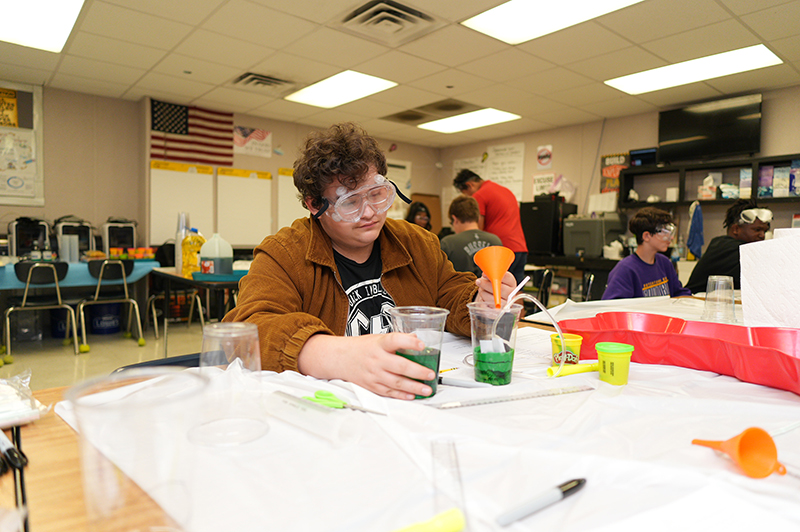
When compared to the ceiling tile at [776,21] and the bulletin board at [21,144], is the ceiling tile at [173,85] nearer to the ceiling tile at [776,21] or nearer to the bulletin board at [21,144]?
the bulletin board at [21,144]

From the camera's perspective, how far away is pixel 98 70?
16.5ft

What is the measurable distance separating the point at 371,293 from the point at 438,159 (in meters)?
7.99

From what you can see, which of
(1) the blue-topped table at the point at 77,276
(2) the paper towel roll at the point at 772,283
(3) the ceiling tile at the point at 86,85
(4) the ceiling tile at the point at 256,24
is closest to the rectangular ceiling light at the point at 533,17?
(4) the ceiling tile at the point at 256,24

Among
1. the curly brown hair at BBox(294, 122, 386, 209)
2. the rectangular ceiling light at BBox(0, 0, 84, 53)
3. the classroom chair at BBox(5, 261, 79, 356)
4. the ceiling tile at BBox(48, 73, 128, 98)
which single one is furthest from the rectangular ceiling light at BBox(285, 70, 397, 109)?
the curly brown hair at BBox(294, 122, 386, 209)

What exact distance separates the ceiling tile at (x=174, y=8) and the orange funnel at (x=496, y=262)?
3.36m

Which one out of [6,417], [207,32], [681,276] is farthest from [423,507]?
[681,276]

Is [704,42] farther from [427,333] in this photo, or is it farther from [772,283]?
[427,333]

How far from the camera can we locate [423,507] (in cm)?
55

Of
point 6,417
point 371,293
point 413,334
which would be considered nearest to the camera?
point 6,417

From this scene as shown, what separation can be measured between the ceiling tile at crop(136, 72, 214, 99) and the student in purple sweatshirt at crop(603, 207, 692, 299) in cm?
480

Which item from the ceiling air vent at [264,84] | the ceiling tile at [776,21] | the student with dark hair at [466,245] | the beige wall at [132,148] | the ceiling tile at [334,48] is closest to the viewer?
the ceiling tile at [776,21]

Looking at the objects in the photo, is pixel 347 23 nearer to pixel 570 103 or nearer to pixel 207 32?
pixel 207 32

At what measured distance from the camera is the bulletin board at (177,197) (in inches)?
245

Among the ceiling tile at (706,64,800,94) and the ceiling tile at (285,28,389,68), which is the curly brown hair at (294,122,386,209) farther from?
the ceiling tile at (706,64,800,94)
